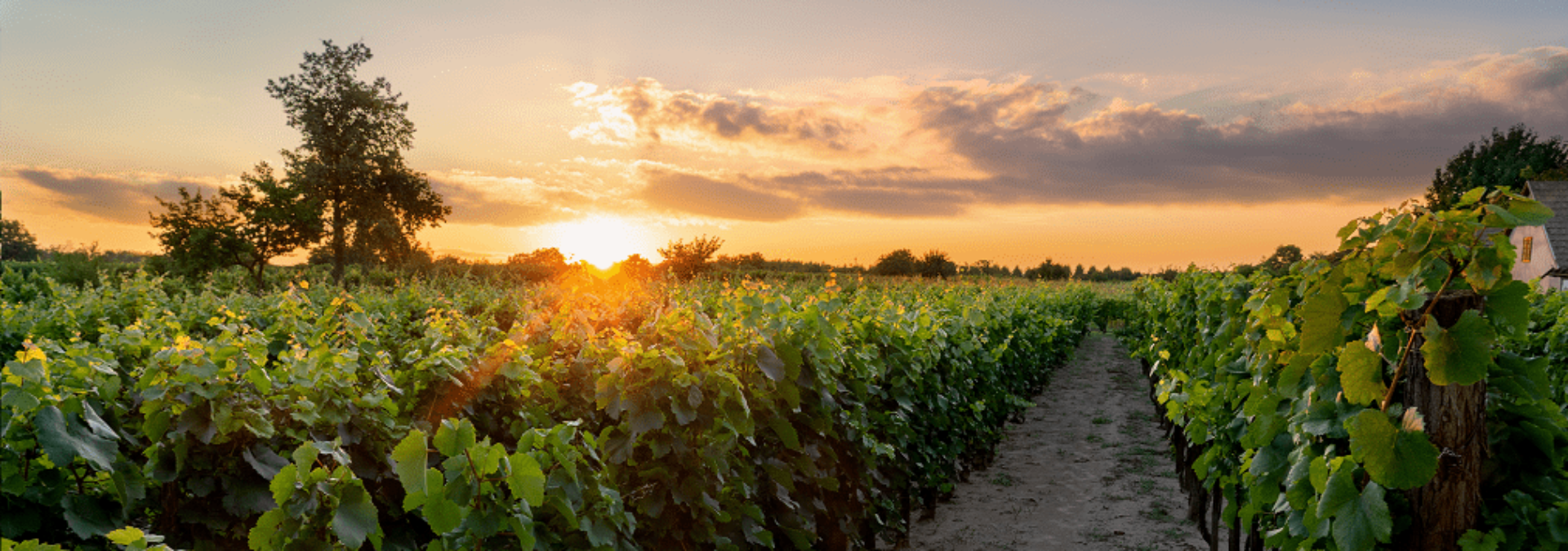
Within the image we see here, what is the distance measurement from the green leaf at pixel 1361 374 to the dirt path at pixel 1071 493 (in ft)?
13.7

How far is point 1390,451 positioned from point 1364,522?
0.80ft

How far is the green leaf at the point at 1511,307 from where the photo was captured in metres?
2.46

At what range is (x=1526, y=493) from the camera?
264cm

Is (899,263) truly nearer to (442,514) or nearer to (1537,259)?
(1537,259)

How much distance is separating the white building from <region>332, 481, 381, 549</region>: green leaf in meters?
37.4

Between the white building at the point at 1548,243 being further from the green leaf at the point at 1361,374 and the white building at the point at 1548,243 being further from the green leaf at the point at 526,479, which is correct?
the green leaf at the point at 526,479

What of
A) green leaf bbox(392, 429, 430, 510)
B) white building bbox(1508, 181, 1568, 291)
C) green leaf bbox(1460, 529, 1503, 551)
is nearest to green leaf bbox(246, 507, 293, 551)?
green leaf bbox(392, 429, 430, 510)

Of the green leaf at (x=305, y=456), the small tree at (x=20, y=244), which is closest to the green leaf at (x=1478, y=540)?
the green leaf at (x=305, y=456)

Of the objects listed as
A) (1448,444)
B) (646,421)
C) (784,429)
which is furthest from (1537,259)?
(646,421)

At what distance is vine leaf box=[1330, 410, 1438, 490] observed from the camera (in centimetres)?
243

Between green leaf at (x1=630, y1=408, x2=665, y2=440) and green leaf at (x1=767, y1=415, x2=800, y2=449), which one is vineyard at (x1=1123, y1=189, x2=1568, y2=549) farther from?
green leaf at (x1=630, y1=408, x2=665, y2=440)

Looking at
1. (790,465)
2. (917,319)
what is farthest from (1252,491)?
(917,319)

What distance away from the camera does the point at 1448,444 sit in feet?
8.35

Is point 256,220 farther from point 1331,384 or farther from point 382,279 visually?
point 1331,384
